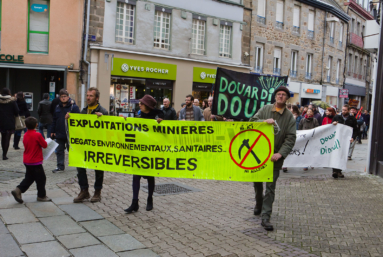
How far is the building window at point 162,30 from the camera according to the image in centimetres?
2147

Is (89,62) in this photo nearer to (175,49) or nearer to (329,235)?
(175,49)

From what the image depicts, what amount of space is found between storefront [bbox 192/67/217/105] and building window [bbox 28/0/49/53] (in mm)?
8311

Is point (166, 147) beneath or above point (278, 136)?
beneath

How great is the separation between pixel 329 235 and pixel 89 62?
15.9 metres

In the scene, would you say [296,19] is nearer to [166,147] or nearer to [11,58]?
[11,58]

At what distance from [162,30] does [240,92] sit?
14.7m

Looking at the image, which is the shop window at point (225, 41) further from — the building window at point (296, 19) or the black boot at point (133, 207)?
the black boot at point (133, 207)

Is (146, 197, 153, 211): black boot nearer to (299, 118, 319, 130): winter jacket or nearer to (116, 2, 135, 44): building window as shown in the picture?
(299, 118, 319, 130): winter jacket

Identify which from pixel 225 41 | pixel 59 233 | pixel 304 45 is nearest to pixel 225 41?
pixel 225 41

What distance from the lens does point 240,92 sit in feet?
26.2

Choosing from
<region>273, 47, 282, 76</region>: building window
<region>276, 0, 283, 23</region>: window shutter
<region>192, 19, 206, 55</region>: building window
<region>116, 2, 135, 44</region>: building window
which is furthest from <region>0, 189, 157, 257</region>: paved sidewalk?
<region>276, 0, 283, 23</region>: window shutter

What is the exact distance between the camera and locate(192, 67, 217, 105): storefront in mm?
23234

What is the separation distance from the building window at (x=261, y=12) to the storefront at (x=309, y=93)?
6890mm

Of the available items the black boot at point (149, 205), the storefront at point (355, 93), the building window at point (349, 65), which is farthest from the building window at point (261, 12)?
the black boot at point (149, 205)
